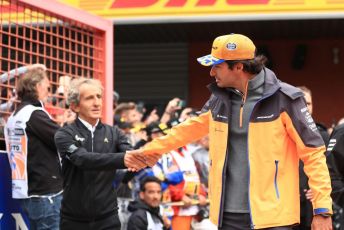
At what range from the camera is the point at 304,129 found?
17.5 ft

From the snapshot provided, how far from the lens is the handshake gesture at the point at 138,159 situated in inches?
240

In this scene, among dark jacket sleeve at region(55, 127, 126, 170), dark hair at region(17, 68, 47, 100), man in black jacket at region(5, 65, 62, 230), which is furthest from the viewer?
dark hair at region(17, 68, 47, 100)

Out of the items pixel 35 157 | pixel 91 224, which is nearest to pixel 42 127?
pixel 35 157

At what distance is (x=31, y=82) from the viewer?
7262 millimetres

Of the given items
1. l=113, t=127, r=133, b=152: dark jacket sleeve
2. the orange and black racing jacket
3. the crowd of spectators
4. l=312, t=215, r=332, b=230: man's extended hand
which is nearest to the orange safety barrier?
the crowd of spectators

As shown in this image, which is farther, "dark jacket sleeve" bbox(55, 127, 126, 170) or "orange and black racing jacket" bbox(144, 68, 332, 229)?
"dark jacket sleeve" bbox(55, 127, 126, 170)

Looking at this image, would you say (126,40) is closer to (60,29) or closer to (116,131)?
(60,29)

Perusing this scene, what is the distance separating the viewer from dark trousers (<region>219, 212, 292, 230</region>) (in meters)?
5.34

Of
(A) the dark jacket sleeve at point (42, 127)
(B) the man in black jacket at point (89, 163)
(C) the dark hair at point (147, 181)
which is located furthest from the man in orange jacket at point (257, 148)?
(C) the dark hair at point (147, 181)

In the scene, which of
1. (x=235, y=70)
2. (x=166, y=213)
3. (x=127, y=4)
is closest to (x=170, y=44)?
(x=127, y=4)

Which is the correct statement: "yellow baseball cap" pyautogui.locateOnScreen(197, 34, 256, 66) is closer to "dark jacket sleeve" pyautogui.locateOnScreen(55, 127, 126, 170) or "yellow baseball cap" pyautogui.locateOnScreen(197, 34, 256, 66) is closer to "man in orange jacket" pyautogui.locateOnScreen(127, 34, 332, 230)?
"man in orange jacket" pyautogui.locateOnScreen(127, 34, 332, 230)

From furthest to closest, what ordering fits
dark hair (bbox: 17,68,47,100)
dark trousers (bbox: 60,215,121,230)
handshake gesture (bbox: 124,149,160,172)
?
dark hair (bbox: 17,68,47,100), dark trousers (bbox: 60,215,121,230), handshake gesture (bbox: 124,149,160,172)

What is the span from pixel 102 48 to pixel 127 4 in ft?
11.2

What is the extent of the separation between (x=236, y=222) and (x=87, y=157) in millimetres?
1413
